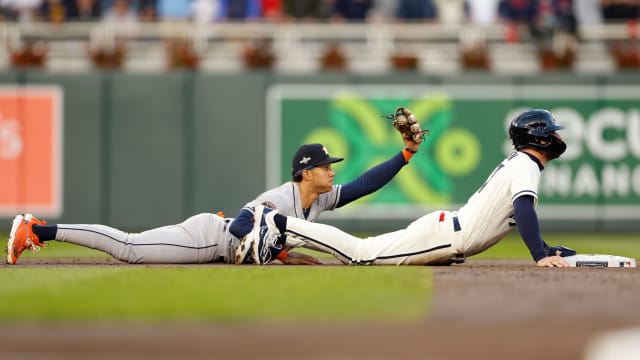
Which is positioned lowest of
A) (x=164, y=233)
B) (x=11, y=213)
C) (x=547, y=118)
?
(x=11, y=213)

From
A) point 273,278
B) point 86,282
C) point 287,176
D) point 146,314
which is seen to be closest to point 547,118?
point 273,278

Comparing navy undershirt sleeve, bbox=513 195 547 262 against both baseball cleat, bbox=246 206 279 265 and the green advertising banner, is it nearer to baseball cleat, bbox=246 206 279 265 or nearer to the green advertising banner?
baseball cleat, bbox=246 206 279 265

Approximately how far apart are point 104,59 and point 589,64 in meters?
7.84

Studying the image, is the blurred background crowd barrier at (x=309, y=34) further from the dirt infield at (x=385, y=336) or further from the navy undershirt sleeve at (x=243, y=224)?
the dirt infield at (x=385, y=336)

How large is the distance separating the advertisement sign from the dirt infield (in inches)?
509

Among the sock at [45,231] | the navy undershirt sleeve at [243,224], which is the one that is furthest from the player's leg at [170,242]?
the navy undershirt sleeve at [243,224]

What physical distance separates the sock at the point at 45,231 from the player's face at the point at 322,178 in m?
2.01

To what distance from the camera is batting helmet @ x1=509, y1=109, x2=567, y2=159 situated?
853 cm

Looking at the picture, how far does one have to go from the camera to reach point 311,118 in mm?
18266

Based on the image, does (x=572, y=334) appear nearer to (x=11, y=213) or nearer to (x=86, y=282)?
(x=86, y=282)

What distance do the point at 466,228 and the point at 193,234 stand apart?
2.08 metres

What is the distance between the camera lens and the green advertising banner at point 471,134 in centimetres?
1805

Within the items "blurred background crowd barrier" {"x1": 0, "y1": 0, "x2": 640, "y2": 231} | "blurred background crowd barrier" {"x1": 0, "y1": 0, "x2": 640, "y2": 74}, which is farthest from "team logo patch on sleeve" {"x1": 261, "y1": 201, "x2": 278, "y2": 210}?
"blurred background crowd barrier" {"x1": 0, "y1": 0, "x2": 640, "y2": 74}

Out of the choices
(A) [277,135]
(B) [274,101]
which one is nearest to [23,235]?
(A) [277,135]
